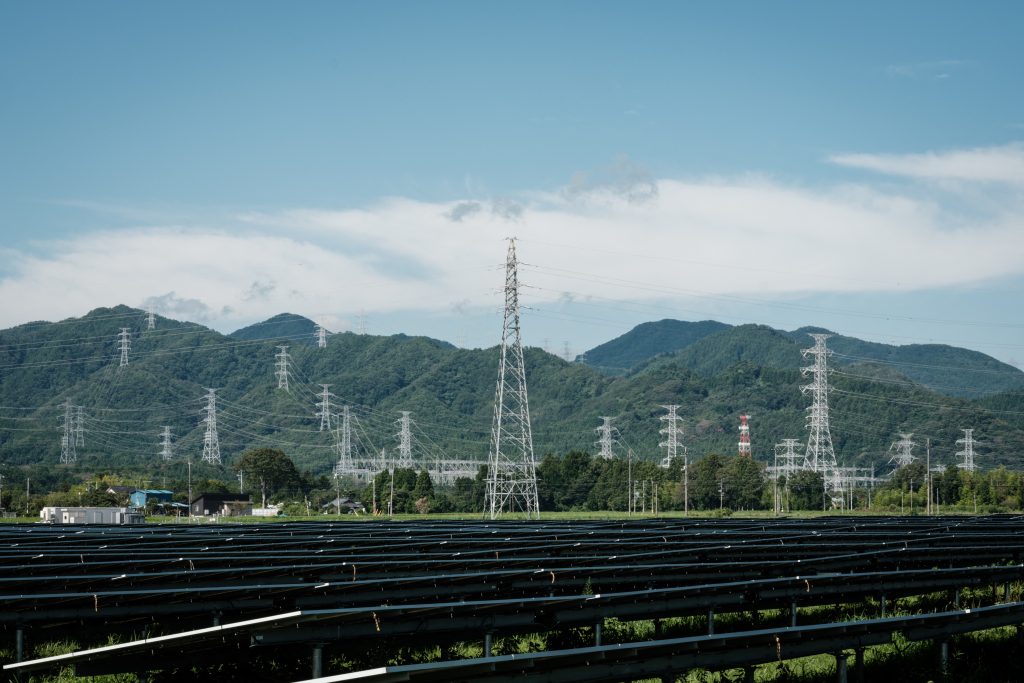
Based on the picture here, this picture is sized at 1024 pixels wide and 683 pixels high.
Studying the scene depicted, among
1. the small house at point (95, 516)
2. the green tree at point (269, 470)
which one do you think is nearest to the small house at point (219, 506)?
the green tree at point (269, 470)

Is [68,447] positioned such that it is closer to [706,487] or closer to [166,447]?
[166,447]

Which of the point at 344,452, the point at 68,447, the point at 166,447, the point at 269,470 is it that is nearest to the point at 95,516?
the point at 269,470

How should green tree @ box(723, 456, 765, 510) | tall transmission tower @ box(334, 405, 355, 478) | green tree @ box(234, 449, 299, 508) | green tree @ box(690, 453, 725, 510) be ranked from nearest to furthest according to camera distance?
green tree @ box(690, 453, 725, 510) < green tree @ box(723, 456, 765, 510) < green tree @ box(234, 449, 299, 508) < tall transmission tower @ box(334, 405, 355, 478)

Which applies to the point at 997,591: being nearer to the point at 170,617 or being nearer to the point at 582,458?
the point at 170,617

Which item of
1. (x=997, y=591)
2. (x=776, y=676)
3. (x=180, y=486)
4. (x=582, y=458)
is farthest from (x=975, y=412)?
(x=776, y=676)

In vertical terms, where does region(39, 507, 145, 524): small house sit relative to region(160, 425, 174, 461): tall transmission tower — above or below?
below

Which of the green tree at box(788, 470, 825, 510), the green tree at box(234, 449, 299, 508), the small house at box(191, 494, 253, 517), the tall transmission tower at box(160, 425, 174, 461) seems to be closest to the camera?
the small house at box(191, 494, 253, 517)

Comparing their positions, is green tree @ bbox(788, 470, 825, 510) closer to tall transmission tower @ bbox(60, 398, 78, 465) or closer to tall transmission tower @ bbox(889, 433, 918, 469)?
tall transmission tower @ bbox(889, 433, 918, 469)

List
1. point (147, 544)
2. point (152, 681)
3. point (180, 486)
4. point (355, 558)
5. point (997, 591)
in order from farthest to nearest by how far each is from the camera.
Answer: point (180, 486)
point (147, 544)
point (997, 591)
point (355, 558)
point (152, 681)

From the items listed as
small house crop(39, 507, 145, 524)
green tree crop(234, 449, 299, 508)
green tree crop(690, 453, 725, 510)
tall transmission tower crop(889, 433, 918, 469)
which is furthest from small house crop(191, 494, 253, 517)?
tall transmission tower crop(889, 433, 918, 469)
